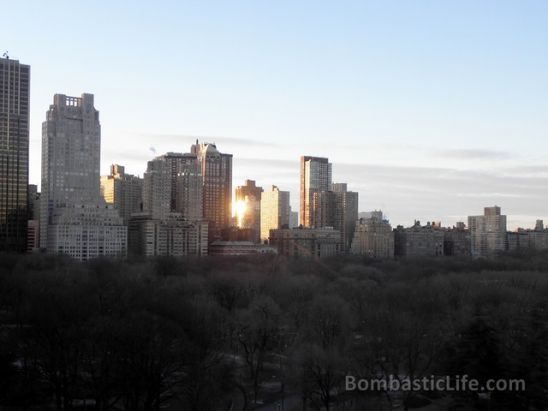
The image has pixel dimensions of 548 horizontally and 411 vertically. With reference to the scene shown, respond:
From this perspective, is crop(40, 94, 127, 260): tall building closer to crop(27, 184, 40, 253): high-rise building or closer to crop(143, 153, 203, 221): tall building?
crop(27, 184, 40, 253): high-rise building

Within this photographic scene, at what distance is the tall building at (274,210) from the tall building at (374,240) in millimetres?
26365

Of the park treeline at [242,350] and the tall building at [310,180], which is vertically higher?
the tall building at [310,180]

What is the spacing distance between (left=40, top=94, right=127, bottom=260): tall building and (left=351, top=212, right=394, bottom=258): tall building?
51.5 m

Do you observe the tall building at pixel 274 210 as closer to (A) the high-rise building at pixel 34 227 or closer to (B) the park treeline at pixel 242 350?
(A) the high-rise building at pixel 34 227

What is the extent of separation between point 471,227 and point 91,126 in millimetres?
97199

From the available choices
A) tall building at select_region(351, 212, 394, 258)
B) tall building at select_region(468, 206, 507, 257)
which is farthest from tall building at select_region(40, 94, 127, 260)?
tall building at select_region(468, 206, 507, 257)

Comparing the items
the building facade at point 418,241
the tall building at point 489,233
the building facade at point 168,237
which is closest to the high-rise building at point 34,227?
the building facade at point 168,237

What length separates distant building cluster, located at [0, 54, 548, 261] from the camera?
10269cm

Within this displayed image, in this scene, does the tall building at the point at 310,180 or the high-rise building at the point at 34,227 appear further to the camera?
the tall building at the point at 310,180

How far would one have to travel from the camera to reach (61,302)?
31.4 m

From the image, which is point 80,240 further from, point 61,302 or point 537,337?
point 537,337

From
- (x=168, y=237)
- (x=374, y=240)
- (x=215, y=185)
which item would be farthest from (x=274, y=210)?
(x=168, y=237)

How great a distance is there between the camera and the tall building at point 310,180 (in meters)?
160

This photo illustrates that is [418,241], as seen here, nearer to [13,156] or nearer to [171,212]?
[171,212]
